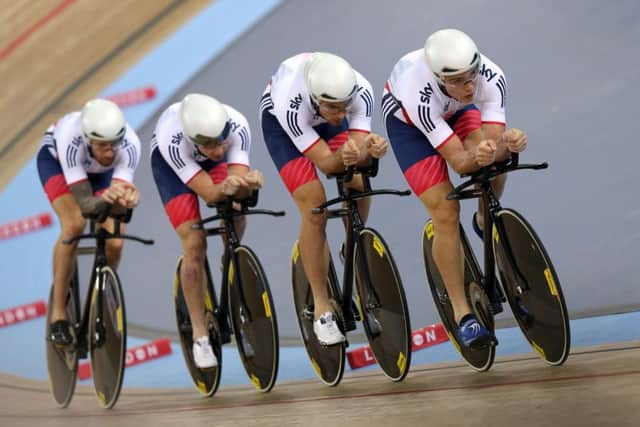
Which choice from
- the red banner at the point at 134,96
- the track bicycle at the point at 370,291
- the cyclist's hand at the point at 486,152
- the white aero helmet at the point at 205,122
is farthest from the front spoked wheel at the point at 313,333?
the red banner at the point at 134,96

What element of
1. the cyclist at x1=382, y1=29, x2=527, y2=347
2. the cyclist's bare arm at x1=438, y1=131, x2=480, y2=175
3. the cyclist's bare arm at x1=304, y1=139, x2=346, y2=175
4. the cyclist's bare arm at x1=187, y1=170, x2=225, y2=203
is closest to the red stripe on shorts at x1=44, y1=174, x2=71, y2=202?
the cyclist's bare arm at x1=187, y1=170, x2=225, y2=203

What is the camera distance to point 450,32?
3523mm

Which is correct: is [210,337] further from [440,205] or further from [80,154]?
[440,205]

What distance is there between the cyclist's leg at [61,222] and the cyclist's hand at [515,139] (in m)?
2.35

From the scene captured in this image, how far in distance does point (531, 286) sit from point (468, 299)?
29 centimetres

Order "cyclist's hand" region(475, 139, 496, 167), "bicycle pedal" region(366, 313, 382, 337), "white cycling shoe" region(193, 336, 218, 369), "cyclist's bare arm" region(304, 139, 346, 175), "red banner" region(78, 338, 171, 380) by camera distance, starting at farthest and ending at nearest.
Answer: "red banner" region(78, 338, 171, 380) → "white cycling shoe" region(193, 336, 218, 369) → "bicycle pedal" region(366, 313, 382, 337) → "cyclist's bare arm" region(304, 139, 346, 175) → "cyclist's hand" region(475, 139, 496, 167)

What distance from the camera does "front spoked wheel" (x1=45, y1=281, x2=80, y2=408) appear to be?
5184mm

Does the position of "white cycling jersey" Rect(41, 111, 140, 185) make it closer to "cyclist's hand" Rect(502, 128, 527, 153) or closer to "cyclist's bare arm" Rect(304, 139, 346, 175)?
"cyclist's bare arm" Rect(304, 139, 346, 175)

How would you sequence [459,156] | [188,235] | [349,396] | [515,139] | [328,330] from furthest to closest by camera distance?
[188,235], [328,330], [349,396], [459,156], [515,139]

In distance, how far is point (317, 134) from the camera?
414 centimetres

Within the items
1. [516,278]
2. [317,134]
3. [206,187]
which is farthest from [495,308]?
[206,187]

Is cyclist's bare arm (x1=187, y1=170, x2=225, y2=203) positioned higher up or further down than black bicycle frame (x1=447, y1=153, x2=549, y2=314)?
higher up

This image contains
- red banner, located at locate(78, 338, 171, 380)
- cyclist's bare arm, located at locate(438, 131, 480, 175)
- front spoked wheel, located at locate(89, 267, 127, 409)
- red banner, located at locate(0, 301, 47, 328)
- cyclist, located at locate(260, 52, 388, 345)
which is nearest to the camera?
cyclist's bare arm, located at locate(438, 131, 480, 175)

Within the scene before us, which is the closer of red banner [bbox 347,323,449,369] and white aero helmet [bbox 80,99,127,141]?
white aero helmet [bbox 80,99,127,141]
